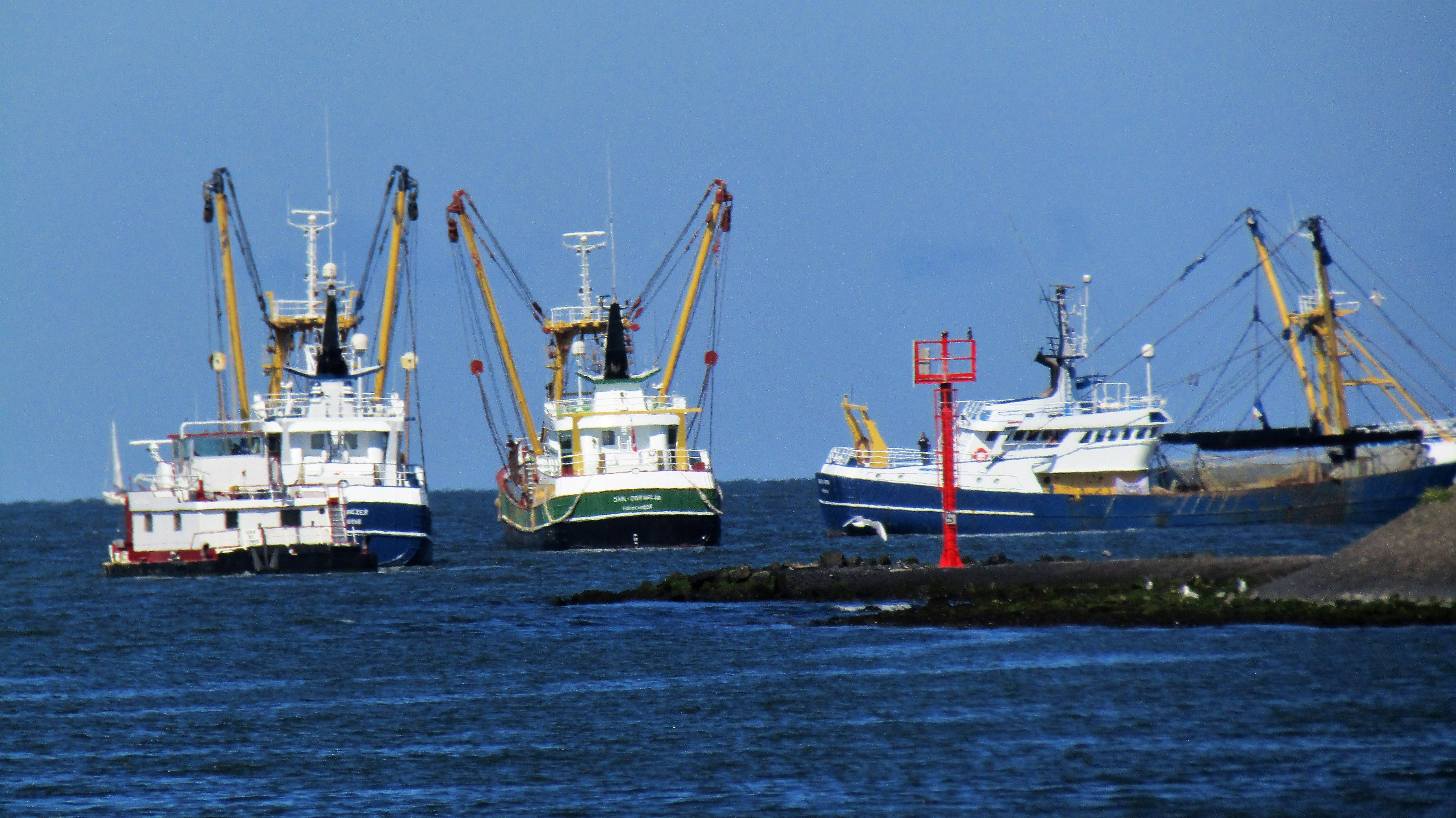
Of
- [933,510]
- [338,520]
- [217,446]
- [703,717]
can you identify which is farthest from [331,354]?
[703,717]

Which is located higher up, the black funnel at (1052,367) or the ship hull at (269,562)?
the black funnel at (1052,367)

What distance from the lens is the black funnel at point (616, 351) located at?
59.8 metres

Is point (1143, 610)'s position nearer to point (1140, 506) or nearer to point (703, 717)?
point (703, 717)

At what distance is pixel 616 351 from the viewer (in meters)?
59.8

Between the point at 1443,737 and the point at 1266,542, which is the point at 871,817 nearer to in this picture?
the point at 1443,737

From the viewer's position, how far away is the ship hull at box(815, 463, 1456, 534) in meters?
60.4

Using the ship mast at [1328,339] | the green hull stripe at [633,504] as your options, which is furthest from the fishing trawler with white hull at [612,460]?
the ship mast at [1328,339]

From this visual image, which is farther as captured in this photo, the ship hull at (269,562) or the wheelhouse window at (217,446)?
the wheelhouse window at (217,446)

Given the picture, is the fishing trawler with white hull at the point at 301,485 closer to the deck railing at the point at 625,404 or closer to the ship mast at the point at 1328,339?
the deck railing at the point at 625,404

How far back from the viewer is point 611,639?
33.7m

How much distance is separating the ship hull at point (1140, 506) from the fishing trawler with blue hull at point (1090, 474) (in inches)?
1.7

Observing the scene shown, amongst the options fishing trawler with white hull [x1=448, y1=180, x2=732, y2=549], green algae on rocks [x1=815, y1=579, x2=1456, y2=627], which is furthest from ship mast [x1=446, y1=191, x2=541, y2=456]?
green algae on rocks [x1=815, y1=579, x2=1456, y2=627]

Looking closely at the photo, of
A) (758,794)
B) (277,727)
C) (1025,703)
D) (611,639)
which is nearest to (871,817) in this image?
(758,794)

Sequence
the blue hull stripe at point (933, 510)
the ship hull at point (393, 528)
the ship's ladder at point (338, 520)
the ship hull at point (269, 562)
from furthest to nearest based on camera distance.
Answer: the blue hull stripe at point (933, 510) → the ship hull at point (393, 528) → the ship's ladder at point (338, 520) → the ship hull at point (269, 562)
